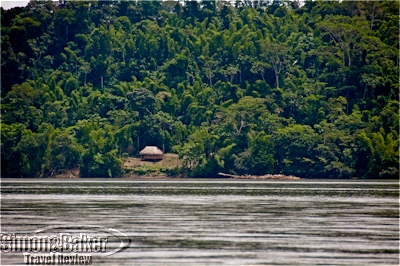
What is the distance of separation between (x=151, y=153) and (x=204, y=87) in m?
14.8

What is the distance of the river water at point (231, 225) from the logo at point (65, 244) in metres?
0.38

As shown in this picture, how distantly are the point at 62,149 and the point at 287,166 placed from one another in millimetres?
21989

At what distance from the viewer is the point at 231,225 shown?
24.8m

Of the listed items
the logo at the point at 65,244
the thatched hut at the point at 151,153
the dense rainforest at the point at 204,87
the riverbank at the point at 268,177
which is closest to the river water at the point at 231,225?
the logo at the point at 65,244

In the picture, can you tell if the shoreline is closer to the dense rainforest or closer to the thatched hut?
the dense rainforest

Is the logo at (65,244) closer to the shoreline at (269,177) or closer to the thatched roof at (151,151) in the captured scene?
the shoreline at (269,177)

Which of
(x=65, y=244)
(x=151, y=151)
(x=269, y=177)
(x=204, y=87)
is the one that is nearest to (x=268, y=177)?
(x=269, y=177)

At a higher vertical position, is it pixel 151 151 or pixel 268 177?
pixel 151 151

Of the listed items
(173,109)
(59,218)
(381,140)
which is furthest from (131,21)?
(59,218)

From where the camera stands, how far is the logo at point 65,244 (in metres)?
18.1

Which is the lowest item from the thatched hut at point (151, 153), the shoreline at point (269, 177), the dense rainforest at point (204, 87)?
the shoreline at point (269, 177)

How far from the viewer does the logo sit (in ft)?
59.4

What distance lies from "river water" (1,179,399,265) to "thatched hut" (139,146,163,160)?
40.2 meters

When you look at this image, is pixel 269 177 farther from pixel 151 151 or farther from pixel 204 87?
pixel 204 87
